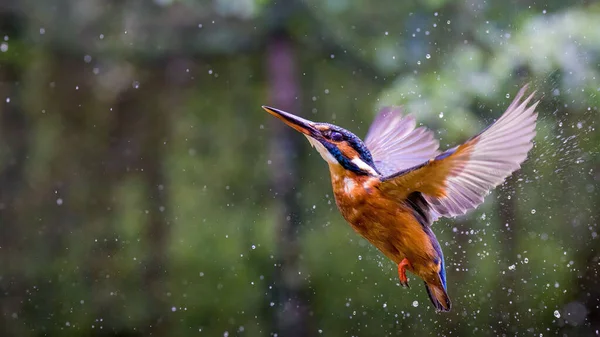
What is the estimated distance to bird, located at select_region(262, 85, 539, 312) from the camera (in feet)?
3.31

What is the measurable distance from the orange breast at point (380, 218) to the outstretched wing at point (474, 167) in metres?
0.03

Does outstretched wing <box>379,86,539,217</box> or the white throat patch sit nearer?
outstretched wing <box>379,86,539,217</box>

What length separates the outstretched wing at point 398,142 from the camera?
1.45 metres

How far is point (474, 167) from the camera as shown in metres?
1.10

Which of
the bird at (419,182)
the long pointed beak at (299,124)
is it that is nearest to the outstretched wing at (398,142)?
the bird at (419,182)

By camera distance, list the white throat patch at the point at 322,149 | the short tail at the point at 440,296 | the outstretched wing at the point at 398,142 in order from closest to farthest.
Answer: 1. the white throat patch at the point at 322,149
2. the short tail at the point at 440,296
3. the outstretched wing at the point at 398,142

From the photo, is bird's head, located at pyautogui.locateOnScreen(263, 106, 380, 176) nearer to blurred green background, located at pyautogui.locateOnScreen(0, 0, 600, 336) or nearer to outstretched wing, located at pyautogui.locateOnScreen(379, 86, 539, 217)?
outstretched wing, located at pyautogui.locateOnScreen(379, 86, 539, 217)

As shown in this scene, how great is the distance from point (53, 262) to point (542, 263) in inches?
107

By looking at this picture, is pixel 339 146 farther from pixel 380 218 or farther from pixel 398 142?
pixel 398 142

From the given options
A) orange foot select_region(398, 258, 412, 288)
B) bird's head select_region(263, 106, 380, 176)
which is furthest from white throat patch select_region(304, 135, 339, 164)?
orange foot select_region(398, 258, 412, 288)

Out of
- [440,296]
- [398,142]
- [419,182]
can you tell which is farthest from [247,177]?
[419,182]

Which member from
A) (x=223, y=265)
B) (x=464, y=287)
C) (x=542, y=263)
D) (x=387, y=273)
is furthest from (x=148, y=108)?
(x=542, y=263)

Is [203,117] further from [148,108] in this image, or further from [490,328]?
[490,328]

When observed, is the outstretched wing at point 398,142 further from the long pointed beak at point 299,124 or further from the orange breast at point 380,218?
the long pointed beak at point 299,124
